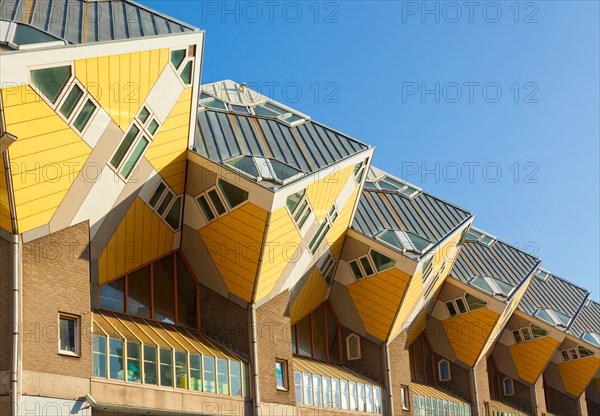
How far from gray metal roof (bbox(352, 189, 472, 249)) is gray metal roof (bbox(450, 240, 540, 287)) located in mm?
3078

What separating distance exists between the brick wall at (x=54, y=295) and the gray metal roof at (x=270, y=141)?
517cm

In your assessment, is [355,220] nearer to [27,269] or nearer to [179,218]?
[179,218]

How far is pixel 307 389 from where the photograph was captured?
29531 millimetres

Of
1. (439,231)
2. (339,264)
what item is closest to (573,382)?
(439,231)

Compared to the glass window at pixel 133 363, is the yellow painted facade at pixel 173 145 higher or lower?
higher

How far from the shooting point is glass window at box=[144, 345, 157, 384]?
23.3 metres

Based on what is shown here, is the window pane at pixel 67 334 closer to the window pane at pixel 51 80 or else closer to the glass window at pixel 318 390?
the window pane at pixel 51 80

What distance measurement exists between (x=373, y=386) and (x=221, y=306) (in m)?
8.69

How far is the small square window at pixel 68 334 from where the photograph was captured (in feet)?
68.5

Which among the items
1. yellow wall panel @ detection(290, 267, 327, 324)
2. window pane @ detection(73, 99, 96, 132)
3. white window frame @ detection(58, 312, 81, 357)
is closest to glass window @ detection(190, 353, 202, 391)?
white window frame @ detection(58, 312, 81, 357)

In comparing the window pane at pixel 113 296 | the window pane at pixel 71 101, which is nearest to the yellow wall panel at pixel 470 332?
the window pane at pixel 113 296

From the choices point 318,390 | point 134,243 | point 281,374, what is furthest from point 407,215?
point 134,243

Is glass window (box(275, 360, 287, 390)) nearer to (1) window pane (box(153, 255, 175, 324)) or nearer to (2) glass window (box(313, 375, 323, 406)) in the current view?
(2) glass window (box(313, 375, 323, 406))

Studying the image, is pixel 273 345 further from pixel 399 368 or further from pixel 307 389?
pixel 399 368
